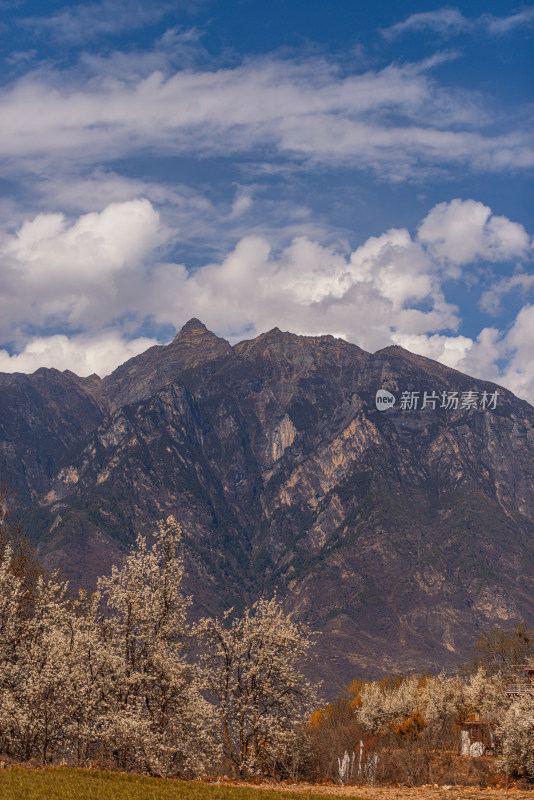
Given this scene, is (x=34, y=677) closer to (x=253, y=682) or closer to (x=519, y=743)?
(x=253, y=682)

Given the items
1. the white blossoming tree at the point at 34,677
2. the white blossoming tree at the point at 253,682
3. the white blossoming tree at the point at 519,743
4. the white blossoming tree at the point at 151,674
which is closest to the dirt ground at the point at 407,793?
the white blossoming tree at the point at 253,682

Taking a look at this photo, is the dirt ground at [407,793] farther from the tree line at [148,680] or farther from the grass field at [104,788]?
the tree line at [148,680]

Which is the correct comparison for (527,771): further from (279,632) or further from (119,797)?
(119,797)

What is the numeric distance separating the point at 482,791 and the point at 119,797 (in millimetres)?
25239

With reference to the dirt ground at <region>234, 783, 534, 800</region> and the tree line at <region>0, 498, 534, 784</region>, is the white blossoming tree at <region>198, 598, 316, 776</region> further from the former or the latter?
the dirt ground at <region>234, 783, 534, 800</region>

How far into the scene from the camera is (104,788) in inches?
1633

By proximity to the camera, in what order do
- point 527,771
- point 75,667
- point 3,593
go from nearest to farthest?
1. point 75,667
2. point 3,593
3. point 527,771

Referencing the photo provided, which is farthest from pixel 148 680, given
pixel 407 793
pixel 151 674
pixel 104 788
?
pixel 407 793

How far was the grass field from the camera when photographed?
129 feet

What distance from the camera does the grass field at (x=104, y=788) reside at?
39.4m

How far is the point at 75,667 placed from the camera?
50.9 m

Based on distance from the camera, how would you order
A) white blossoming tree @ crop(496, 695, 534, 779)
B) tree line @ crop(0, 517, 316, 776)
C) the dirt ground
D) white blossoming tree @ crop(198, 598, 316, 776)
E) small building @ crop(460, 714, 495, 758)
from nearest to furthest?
the dirt ground → tree line @ crop(0, 517, 316, 776) → white blossoming tree @ crop(198, 598, 316, 776) → white blossoming tree @ crop(496, 695, 534, 779) → small building @ crop(460, 714, 495, 758)

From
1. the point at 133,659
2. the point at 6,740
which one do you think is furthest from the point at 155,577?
the point at 6,740

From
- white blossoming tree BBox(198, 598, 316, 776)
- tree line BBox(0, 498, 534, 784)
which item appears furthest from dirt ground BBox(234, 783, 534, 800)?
tree line BBox(0, 498, 534, 784)
